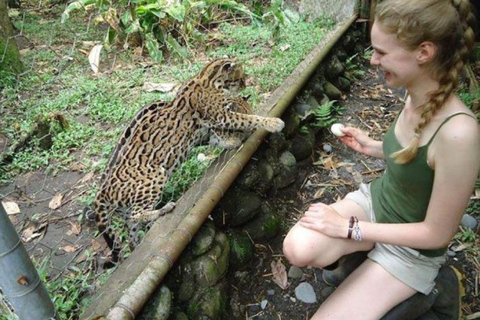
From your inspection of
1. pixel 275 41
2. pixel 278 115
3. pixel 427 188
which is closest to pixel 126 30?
pixel 275 41

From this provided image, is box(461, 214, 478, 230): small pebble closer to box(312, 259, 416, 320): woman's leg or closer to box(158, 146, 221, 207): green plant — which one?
box(312, 259, 416, 320): woman's leg

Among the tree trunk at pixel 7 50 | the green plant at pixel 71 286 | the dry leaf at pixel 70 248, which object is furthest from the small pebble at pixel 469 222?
the tree trunk at pixel 7 50

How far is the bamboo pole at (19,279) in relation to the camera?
1.13m

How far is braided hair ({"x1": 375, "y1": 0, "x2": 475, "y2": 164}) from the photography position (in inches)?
58.6

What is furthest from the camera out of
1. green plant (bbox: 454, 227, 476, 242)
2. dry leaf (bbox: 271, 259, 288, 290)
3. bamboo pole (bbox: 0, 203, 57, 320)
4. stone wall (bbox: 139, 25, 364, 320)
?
green plant (bbox: 454, 227, 476, 242)

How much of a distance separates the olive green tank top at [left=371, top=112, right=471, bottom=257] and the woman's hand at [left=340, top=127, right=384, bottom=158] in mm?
225

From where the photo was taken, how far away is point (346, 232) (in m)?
1.76

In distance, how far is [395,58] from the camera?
1.59 m

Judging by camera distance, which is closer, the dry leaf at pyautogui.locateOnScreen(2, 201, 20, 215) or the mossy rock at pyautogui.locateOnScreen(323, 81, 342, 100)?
the dry leaf at pyautogui.locateOnScreen(2, 201, 20, 215)

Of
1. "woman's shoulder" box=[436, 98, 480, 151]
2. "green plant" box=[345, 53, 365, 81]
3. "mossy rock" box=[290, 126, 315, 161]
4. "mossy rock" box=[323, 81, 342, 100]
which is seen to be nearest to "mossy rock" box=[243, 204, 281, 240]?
"mossy rock" box=[290, 126, 315, 161]

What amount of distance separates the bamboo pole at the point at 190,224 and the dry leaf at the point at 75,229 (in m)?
0.85

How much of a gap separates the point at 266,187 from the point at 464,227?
3.90 feet

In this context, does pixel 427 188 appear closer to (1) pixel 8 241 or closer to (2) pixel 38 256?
(1) pixel 8 241

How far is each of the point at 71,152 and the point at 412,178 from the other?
7.91ft
